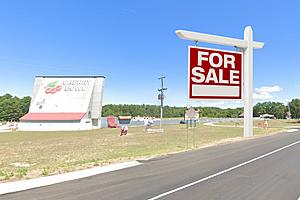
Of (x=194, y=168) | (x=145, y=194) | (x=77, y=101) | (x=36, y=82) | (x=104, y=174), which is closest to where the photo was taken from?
(x=145, y=194)

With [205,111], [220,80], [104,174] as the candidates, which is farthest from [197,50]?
[205,111]

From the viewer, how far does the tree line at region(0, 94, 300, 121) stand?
102188mm

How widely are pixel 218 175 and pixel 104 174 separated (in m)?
3.60

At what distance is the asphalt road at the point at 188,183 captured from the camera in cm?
727

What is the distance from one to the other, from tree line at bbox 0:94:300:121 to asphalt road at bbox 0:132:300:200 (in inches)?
3949

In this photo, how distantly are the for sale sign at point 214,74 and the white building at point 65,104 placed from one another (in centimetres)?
3111

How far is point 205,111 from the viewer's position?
144 meters

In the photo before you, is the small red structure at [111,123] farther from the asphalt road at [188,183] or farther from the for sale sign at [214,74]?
the asphalt road at [188,183]

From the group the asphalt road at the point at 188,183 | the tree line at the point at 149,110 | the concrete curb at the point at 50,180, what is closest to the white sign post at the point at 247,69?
the asphalt road at the point at 188,183

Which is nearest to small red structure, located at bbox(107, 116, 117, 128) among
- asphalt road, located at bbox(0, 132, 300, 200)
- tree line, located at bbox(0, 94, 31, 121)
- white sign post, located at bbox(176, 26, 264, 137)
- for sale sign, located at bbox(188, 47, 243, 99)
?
white sign post, located at bbox(176, 26, 264, 137)

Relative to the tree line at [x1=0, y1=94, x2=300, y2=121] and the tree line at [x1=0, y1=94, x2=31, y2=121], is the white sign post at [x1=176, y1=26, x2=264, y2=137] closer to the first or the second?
the tree line at [x1=0, y1=94, x2=300, y2=121]

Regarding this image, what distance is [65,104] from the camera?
55.3m

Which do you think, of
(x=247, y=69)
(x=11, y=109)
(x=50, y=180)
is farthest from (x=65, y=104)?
(x=11, y=109)

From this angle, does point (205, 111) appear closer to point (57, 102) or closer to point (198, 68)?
point (57, 102)
